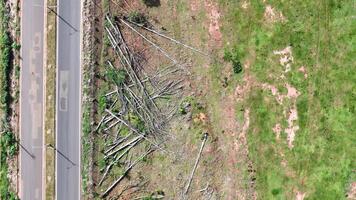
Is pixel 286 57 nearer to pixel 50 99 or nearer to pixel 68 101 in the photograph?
pixel 68 101

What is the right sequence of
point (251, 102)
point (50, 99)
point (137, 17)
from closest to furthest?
1. point (251, 102)
2. point (137, 17)
3. point (50, 99)

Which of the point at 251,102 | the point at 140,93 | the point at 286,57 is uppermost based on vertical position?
the point at 286,57

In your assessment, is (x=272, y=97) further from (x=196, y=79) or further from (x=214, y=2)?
(x=214, y=2)

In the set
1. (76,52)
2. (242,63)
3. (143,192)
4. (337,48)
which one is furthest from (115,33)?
(337,48)

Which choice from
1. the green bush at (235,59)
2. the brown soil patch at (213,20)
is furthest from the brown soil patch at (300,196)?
the brown soil patch at (213,20)

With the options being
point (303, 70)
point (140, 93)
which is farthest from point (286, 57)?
point (140, 93)

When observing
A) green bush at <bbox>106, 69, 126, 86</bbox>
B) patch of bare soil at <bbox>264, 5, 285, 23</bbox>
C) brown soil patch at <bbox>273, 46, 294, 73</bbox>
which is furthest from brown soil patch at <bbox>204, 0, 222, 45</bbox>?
green bush at <bbox>106, 69, 126, 86</bbox>

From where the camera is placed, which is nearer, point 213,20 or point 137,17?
point 213,20
